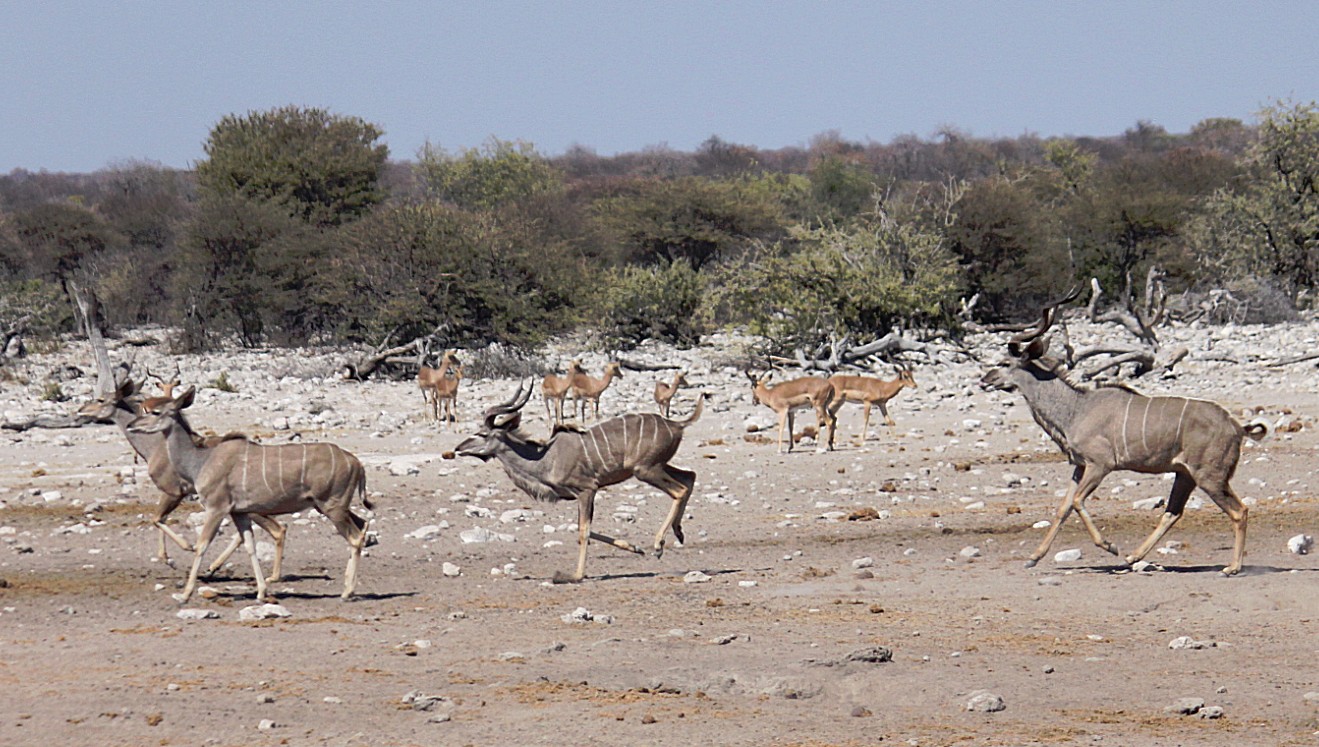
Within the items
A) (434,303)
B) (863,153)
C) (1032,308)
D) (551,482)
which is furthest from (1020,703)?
(863,153)

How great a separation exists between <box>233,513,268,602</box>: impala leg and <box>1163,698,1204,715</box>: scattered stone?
547 cm

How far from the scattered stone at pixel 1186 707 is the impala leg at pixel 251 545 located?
547cm

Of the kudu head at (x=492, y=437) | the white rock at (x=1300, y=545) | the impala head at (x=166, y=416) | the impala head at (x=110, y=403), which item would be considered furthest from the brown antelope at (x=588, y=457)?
the white rock at (x=1300, y=545)

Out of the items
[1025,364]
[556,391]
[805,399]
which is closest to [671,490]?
[1025,364]

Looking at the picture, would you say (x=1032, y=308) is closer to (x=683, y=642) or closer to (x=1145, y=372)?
(x=1145, y=372)

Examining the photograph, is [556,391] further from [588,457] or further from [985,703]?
[985,703]

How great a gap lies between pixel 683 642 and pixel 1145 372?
52.0 ft

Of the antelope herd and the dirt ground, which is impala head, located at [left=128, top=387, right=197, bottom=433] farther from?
the dirt ground

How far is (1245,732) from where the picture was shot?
631 cm

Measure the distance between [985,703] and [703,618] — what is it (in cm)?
257

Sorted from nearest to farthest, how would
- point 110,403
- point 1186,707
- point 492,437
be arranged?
1. point 1186,707
2. point 492,437
3. point 110,403

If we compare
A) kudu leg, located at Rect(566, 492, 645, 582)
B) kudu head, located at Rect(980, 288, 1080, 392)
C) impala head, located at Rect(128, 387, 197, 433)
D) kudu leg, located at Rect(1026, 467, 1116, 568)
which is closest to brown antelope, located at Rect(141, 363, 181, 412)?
impala head, located at Rect(128, 387, 197, 433)

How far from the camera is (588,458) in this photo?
10.9 m

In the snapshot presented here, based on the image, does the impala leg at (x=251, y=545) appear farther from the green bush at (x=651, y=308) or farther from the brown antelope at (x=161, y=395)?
the green bush at (x=651, y=308)
